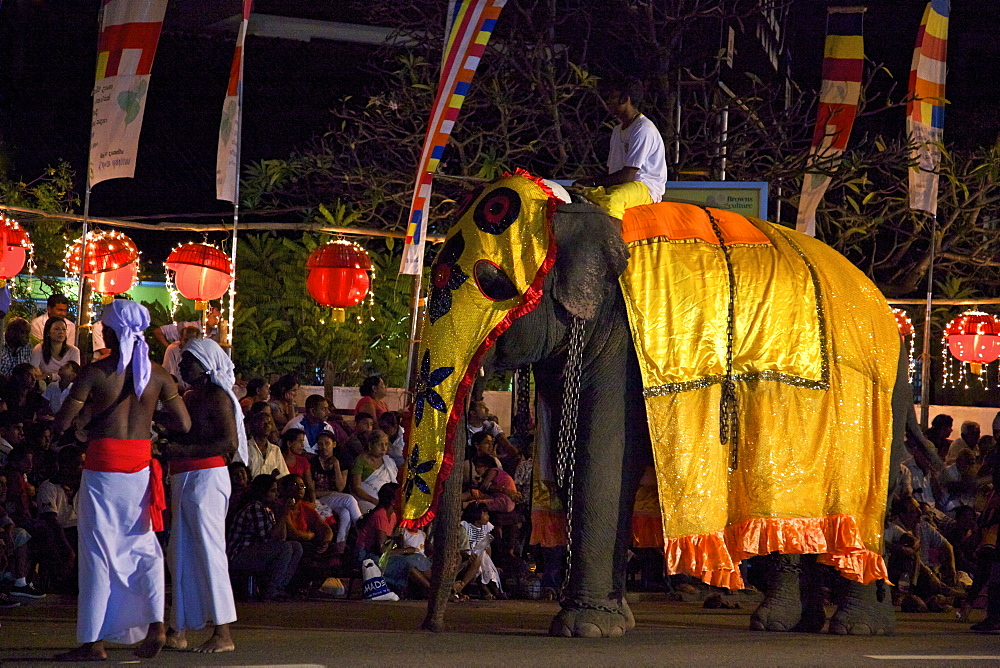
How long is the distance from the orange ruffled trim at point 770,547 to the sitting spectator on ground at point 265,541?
9.90 feet

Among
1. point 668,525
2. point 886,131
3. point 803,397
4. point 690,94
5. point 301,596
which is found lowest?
point 301,596

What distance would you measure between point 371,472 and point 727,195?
3.63 metres

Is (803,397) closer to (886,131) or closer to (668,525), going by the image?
(668,525)

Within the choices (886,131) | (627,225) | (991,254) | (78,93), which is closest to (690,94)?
(991,254)

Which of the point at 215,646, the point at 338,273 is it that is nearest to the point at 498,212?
the point at 215,646

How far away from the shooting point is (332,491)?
10922 mm

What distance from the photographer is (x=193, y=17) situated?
72.8 ft

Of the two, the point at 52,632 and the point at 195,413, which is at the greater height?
the point at 195,413

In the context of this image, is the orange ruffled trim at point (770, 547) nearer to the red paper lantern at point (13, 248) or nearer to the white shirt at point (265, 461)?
the white shirt at point (265, 461)

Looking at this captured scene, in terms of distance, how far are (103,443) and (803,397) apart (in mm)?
3637

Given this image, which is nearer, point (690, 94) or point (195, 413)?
point (195, 413)

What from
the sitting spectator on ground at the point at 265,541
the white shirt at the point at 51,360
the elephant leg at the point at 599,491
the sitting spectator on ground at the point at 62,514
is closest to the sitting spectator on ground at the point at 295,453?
the sitting spectator on ground at the point at 265,541

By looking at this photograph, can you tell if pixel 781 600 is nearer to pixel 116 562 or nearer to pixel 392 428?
pixel 116 562

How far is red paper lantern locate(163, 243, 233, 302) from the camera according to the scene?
1345 centimetres
